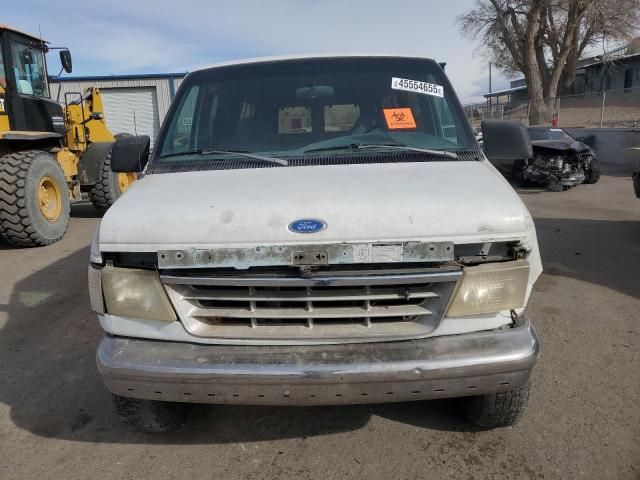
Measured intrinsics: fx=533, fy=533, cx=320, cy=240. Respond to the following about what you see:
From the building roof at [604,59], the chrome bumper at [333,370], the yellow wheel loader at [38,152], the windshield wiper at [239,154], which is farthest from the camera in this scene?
the building roof at [604,59]

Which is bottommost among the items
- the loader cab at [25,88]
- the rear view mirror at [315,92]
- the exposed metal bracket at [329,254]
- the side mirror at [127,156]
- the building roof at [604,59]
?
the exposed metal bracket at [329,254]

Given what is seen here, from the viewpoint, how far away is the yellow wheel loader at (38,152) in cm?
700

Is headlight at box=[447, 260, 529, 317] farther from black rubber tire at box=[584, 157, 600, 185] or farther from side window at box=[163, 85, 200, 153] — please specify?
black rubber tire at box=[584, 157, 600, 185]

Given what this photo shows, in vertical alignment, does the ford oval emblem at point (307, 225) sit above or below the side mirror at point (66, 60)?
below

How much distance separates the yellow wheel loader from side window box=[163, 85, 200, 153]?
4465 millimetres

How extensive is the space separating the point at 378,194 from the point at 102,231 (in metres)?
1.26

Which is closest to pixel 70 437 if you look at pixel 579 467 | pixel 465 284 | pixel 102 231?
pixel 102 231

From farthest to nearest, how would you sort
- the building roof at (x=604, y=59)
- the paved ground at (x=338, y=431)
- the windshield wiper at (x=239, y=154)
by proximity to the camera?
the building roof at (x=604, y=59), the windshield wiper at (x=239, y=154), the paved ground at (x=338, y=431)

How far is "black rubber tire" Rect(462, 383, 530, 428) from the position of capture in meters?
2.66

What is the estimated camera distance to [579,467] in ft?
8.41

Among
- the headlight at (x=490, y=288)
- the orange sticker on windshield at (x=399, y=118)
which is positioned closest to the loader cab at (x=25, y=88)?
the orange sticker on windshield at (x=399, y=118)

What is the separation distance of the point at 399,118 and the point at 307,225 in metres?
1.38

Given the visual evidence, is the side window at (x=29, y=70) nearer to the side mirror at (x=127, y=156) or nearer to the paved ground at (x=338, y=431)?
the paved ground at (x=338, y=431)

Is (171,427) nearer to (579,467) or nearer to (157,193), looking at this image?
(157,193)
